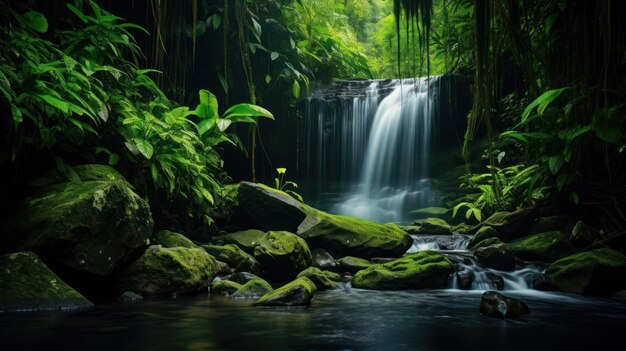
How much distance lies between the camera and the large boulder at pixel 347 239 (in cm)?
700

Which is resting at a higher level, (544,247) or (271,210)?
(271,210)

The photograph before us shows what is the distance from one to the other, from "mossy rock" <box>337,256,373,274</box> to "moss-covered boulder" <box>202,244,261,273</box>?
1299 mm

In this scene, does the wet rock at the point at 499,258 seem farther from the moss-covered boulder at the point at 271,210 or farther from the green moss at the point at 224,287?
the green moss at the point at 224,287

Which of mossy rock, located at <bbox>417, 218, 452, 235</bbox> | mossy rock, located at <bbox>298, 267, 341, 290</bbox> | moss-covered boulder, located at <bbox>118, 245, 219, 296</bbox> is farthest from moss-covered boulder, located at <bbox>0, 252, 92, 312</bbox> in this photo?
mossy rock, located at <bbox>417, 218, 452, 235</bbox>

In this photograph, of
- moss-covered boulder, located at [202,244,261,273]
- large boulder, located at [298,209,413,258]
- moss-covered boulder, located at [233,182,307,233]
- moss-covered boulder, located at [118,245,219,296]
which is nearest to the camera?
moss-covered boulder, located at [118,245,219,296]

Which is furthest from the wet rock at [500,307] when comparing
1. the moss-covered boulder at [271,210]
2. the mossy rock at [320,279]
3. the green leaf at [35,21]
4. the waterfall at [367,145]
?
the waterfall at [367,145]

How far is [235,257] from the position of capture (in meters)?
6.03

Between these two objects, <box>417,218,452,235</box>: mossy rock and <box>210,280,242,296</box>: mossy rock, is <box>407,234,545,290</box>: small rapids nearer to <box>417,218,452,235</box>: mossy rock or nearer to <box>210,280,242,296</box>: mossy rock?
<box>417,218,452,235</box>: mossy rock

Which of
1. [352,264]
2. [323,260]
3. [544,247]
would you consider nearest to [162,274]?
[323,260]

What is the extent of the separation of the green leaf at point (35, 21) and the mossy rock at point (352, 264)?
15.2 feet

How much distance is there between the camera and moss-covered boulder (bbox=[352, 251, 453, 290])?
5.42m

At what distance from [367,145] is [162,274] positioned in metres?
8.63

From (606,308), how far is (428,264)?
1886mm

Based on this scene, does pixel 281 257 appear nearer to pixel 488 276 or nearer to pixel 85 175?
pixel 85 175
